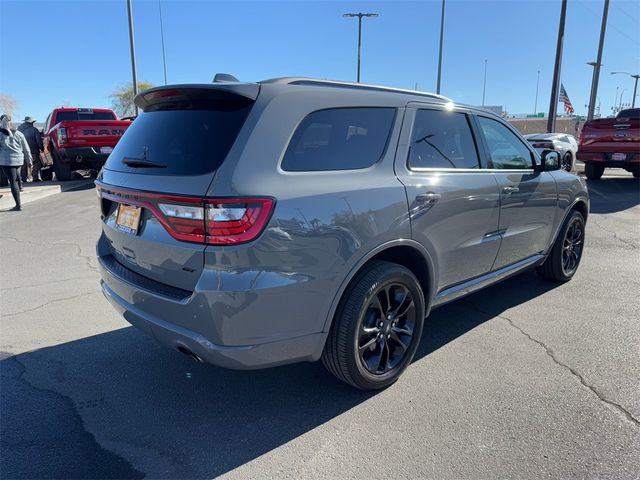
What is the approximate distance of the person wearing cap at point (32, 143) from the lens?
1293 centimetres

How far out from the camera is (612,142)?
12.1 metres

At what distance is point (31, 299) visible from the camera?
15.4 ft

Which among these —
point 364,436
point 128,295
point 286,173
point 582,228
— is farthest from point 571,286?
point 128,295

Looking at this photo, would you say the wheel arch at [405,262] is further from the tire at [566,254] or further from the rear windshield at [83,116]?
the rear windshield at [83,116]

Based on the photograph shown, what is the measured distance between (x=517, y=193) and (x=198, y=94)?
279cm

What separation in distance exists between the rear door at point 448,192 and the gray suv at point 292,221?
0.6 inches

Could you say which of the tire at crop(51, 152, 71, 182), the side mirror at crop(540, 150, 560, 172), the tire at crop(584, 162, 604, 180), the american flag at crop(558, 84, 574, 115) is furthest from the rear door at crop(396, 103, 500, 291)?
the american flag at crop(558, 84, 574, 115)

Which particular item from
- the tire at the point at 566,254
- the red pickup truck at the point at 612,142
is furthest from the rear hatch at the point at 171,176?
the red pickup truck at the point at 612,142

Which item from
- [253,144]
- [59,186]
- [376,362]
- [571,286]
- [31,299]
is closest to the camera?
[253,144]

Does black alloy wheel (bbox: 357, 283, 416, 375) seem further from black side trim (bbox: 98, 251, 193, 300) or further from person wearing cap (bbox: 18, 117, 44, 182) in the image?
person wearing cap (bbox: 18, 117, 44, 182)

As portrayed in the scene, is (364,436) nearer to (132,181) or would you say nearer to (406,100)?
(132,181)

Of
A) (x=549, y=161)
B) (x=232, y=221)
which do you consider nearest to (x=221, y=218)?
(x=232, y=221)

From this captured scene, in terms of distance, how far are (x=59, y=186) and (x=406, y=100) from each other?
11.5m

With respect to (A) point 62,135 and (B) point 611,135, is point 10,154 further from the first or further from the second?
(B) point 611,135
